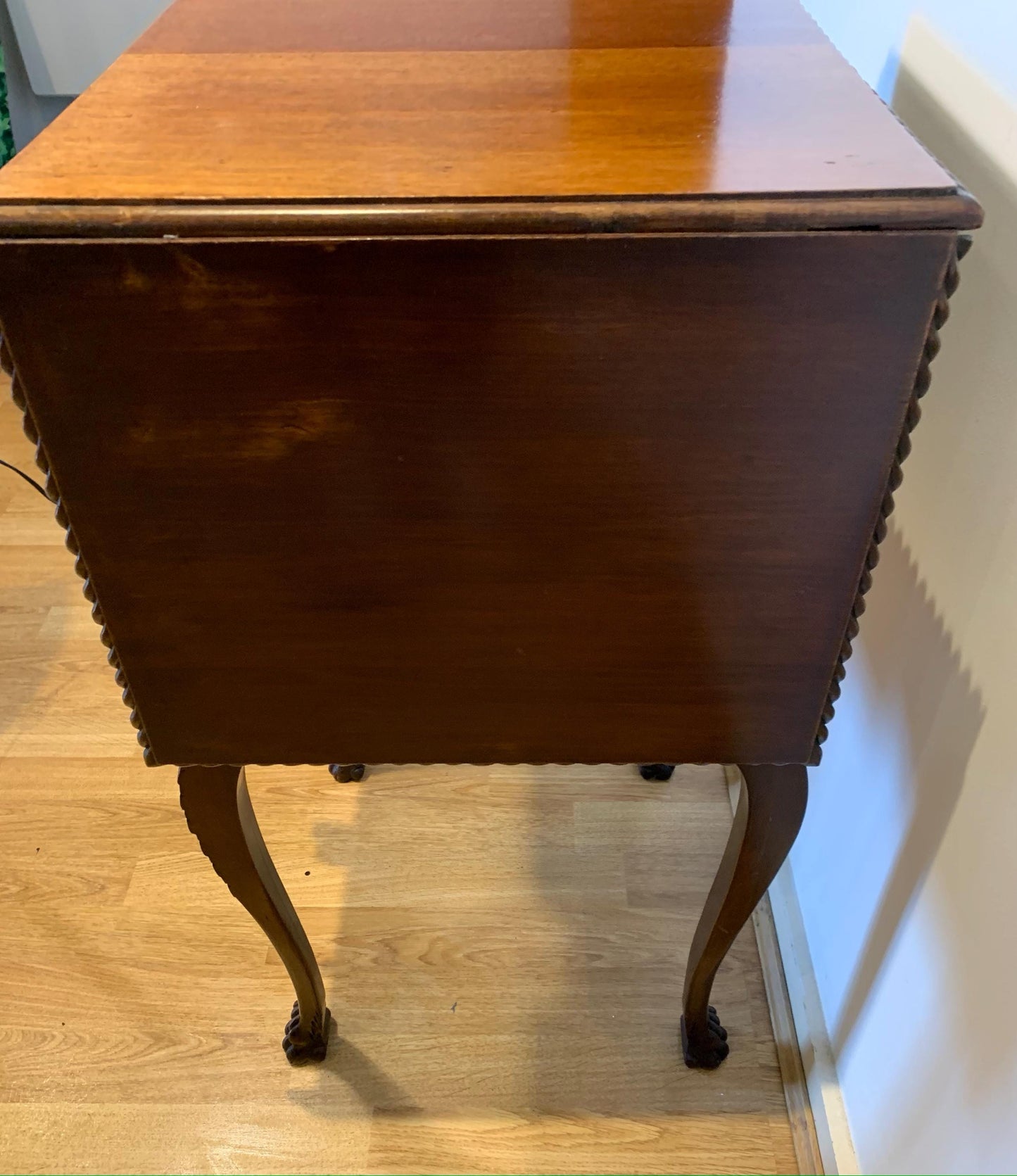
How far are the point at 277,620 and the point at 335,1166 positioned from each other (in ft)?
2.15

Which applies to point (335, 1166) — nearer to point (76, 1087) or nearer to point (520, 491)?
point (76, 1087)

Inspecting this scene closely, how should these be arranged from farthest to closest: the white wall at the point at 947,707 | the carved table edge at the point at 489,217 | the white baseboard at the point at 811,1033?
the white baseboard at the point at 811,1033 → the white wall at the point at 947,707 → the carved table edge at the point at 489,217

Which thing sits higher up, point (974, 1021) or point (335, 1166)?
point (974, 1021)

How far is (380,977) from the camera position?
1.09 m

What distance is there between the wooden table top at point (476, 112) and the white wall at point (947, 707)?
0.30 ft

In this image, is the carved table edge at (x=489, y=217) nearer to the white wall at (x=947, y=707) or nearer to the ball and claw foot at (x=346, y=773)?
the white wall at (x=947, y=707)

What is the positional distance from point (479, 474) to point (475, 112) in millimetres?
217

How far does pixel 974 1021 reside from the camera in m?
0.65

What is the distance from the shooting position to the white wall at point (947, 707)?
60 cm

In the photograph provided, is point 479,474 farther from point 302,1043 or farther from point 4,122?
point 4,122

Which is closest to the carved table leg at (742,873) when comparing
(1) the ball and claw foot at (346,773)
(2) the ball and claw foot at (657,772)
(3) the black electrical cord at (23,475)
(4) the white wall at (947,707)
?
(4) the white wall at (947,707)

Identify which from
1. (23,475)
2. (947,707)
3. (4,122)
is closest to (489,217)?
(947,707)

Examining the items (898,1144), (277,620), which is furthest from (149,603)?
(898,1144)

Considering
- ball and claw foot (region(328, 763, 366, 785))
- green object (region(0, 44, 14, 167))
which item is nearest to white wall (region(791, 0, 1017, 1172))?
ball and claw foot (region(328, 763, 366, 785))
